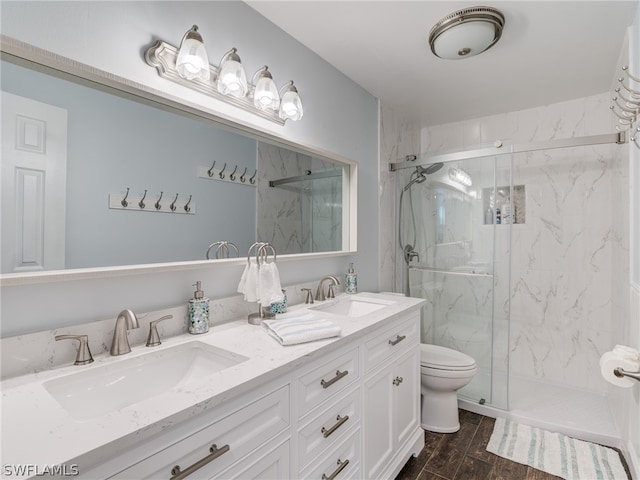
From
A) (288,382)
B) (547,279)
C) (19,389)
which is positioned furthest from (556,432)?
(19,389)

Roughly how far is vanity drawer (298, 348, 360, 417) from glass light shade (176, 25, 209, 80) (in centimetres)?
118

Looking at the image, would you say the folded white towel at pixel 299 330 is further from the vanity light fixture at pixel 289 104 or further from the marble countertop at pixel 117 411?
the vanity light fixture at pixel 289 104

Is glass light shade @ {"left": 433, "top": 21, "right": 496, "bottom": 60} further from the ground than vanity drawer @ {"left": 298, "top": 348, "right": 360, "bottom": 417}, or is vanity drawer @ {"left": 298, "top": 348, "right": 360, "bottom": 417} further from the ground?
glass light shade @ {"left": 433, "top": 21, "right": 496, "bottom": 60}

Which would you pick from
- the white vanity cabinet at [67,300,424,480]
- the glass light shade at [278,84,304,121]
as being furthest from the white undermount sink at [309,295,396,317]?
the glass light shade at [278,84,304,121]

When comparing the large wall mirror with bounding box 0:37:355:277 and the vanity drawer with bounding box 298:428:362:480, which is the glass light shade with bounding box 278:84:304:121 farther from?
the vanity drawer with bounding box 298:428:362:480

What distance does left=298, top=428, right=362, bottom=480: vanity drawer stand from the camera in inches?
44.4

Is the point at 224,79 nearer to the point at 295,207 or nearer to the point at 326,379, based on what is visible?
the point at 295,207

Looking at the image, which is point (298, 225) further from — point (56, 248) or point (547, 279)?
point (547, 279)

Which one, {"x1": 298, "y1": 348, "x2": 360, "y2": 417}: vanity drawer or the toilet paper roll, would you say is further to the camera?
the toilet paper roll

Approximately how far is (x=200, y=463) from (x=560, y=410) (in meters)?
2.60

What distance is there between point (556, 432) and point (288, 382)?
2.09 meters

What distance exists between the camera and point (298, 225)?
1793 mm
